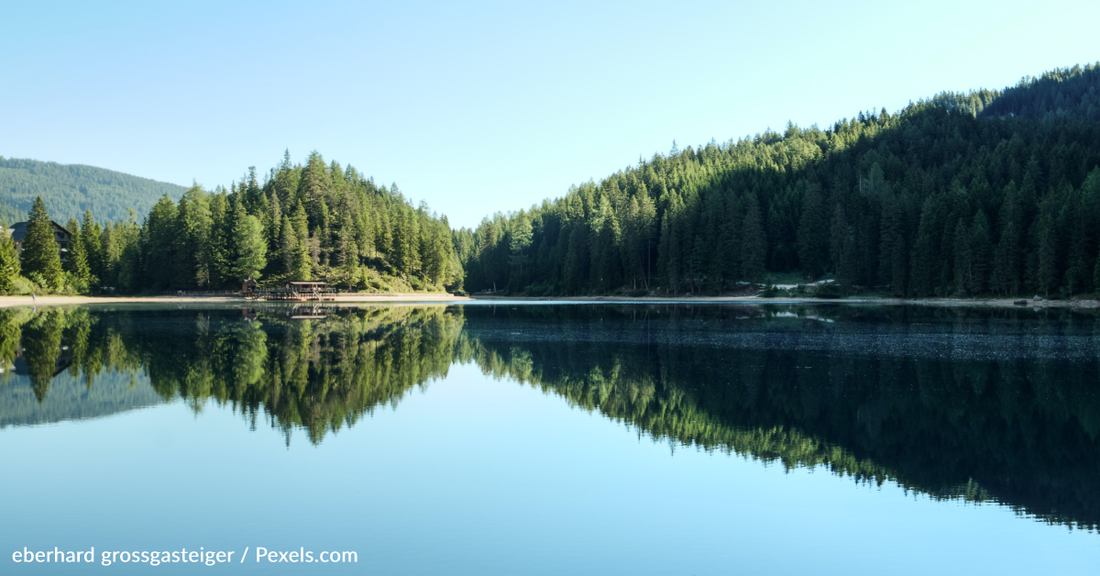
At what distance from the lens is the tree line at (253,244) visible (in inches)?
4109

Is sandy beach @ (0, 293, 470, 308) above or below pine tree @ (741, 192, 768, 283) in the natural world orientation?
below

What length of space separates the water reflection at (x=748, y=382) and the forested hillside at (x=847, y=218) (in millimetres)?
38380

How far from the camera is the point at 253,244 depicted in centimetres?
10631

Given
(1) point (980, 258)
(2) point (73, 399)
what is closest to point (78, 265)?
(2) point (73, 399)

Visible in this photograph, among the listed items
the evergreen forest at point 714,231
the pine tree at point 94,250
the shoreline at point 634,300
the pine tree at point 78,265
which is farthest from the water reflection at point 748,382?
the pine tree at point 94,250

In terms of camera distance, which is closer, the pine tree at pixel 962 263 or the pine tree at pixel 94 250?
the pine tree at pixel 962 263

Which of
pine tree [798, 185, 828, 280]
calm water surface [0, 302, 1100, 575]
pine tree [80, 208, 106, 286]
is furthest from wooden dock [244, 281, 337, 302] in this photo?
pine tree [798, 185, 828, 280]

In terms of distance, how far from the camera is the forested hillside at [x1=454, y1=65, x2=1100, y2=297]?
79.6 meters

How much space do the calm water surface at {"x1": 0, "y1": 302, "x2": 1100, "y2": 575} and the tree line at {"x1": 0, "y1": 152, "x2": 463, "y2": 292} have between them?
81690 millimetres

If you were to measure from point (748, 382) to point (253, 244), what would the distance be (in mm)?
98142

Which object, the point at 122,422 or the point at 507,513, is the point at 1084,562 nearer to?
the point at 507,513

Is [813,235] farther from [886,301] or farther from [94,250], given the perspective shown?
[94,250]

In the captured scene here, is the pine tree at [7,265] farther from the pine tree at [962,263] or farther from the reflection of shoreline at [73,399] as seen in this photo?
the pine tree at [962,263]

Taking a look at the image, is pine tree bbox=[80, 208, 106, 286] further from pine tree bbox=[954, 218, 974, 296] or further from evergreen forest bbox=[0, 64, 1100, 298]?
pine tree bbox=[954, 218, 974, 296]
